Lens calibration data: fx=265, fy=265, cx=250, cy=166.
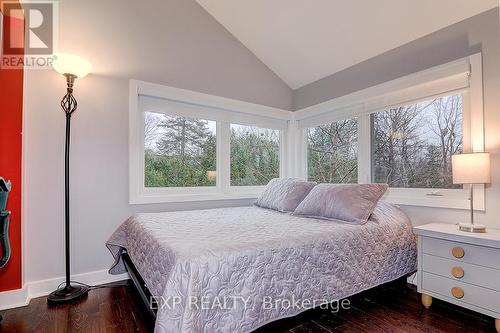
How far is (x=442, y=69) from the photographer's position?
223cm

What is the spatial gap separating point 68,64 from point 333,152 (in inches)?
113

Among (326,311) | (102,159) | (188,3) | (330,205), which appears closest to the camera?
(326,311)

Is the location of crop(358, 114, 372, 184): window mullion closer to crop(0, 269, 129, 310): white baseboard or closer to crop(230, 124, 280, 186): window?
crop(230, 124, 280, 186): window

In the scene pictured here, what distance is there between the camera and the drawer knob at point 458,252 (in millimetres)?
1800

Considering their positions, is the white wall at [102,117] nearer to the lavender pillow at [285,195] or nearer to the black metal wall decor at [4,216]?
the black metal wall decor at [4,216]

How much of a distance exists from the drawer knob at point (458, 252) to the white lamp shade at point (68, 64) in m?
3.12

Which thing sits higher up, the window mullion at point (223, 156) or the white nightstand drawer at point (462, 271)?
the window mullion at point (223, 156)

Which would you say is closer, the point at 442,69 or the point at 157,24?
the point at 442,69

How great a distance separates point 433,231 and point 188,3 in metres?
3.27

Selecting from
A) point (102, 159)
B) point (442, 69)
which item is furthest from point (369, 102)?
point (102, 159)

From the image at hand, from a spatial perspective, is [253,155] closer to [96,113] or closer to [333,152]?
[333,152]

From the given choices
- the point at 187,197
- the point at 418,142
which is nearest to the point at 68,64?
the point at 187,197

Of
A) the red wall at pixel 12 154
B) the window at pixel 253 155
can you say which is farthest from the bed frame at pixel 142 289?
the window at pixel 253 155

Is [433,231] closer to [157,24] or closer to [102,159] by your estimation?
[102,159]
